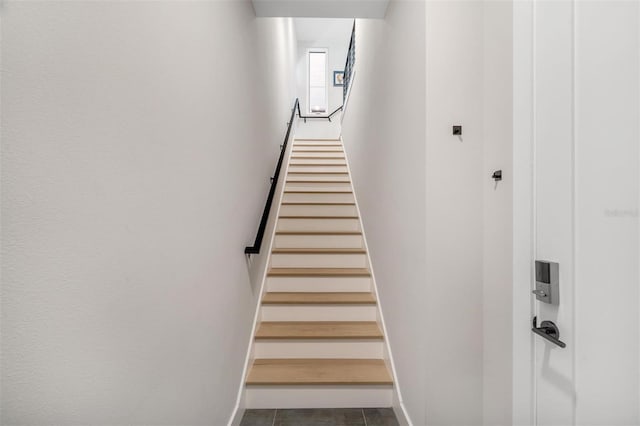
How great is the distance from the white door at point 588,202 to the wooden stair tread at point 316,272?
5.80 feet

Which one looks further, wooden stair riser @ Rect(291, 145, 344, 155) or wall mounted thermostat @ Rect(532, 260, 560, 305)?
wooden stair riser @ Rect(291, 145, 344, 155)

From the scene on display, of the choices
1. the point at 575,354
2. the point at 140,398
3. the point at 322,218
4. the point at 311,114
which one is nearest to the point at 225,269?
the point at 140,398

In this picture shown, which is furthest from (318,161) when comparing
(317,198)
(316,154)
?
(317,198)

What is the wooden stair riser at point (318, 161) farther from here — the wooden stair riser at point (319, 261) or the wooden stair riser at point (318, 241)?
the wooden stair riser at point (319, 261)

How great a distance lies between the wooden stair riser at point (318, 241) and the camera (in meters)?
3.12

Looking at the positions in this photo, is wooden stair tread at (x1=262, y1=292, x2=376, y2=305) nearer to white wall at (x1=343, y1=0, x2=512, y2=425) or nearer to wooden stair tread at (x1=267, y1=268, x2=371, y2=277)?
wooden stair tread at (x1=267, y1=268, x2=371, y2=277)

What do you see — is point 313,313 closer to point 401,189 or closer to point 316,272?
point 316,272

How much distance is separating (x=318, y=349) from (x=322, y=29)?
7194 mm

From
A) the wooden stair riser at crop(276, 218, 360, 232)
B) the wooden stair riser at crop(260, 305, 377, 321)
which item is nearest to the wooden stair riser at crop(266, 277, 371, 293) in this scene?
the wooden stair riser at crop(260, 305, 377, 321)

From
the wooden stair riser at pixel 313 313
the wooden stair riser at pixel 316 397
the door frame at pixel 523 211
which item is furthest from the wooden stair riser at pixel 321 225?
the door frame at pixel 523 211

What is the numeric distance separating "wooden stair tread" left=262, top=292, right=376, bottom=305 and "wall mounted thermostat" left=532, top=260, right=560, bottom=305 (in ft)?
5.32

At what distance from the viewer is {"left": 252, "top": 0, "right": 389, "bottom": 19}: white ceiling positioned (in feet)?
6.89

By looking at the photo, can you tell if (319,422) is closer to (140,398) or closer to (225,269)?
(225,269)

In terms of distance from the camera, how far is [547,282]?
84 cm
